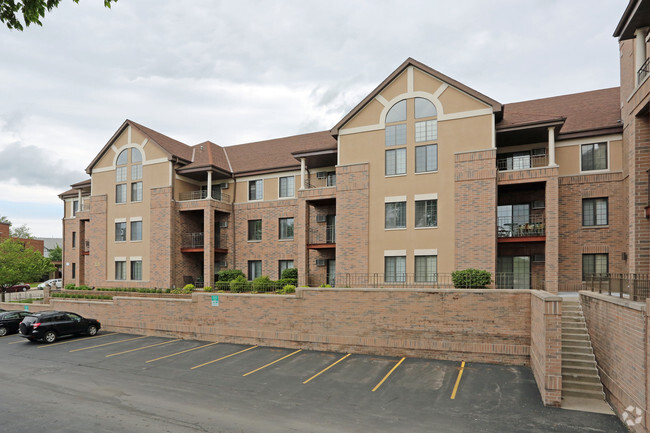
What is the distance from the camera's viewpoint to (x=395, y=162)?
2309 centimetres

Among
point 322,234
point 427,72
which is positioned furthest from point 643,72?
point 322,234

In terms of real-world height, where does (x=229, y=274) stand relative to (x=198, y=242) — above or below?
below

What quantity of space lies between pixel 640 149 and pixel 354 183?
13377 mm

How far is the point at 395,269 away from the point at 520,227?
286 inches

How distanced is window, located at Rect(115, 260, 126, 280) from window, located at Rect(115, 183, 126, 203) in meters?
4.89

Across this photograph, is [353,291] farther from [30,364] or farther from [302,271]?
[30,364]

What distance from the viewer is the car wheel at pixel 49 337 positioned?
20.3 meters

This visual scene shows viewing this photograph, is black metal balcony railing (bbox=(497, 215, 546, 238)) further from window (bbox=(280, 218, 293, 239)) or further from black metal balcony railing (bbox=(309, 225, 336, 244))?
window (bbox=(280, 218, 293, 239))

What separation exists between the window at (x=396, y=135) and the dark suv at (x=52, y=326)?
19.9 m

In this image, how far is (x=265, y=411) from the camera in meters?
10.9

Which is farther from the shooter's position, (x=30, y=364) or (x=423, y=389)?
(x=30, y=364)

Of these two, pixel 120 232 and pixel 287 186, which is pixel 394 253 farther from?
pixel 120 232

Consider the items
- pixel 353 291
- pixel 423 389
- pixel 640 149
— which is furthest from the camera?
pixel 353 291

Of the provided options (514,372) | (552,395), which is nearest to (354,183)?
(514,372)
